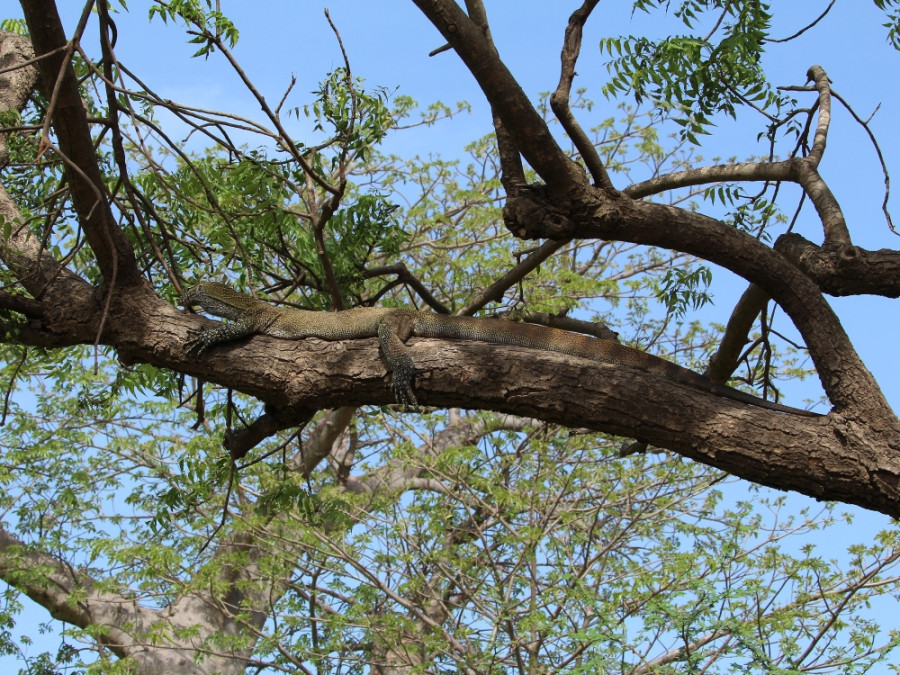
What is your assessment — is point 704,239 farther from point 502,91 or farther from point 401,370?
point 401,370

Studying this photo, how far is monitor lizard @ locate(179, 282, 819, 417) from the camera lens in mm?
3969

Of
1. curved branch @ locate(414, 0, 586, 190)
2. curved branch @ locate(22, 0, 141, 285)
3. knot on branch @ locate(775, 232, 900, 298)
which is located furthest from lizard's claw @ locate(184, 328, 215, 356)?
knot on branch @ locate(775, 232, 900, 298)

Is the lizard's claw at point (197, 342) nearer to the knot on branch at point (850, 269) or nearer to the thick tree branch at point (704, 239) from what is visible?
the thick tree branch at point (704, 239)

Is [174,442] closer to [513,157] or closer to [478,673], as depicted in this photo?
[478,673]

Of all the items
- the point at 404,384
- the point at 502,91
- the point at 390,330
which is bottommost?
the point at 404,384

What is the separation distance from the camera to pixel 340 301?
505 cm

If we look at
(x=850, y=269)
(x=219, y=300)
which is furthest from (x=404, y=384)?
(x=850, y=269)

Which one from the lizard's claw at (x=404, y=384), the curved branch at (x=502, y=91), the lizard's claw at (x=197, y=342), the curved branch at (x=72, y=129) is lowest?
the lizard's claw at (x=404, y=384)

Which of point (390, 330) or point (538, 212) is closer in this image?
point (538, 212)

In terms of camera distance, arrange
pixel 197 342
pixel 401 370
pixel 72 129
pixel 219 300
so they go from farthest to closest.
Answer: pixel 219 300 < pixel 197 342 < pixel 401 370 < pixel 72 129

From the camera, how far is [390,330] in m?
4.23

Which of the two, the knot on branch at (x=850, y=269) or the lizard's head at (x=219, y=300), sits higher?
the lizard's head at (x=219, y=300)

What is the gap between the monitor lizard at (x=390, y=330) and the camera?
13.0 feet

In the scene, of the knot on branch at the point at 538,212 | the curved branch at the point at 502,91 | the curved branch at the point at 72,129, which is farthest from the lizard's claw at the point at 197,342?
the curved branch at the point at 502,91
